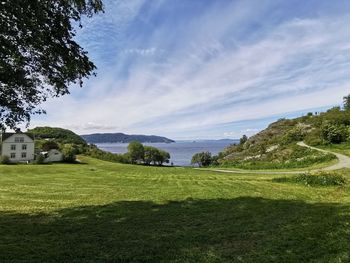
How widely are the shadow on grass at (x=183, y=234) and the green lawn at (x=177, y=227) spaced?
0.07 ft

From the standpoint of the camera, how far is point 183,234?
856cm

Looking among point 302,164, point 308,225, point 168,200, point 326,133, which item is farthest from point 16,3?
point 326,133

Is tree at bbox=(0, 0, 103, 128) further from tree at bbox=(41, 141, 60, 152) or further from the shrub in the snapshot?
tree at bbox=(41, 141, 60, 152)

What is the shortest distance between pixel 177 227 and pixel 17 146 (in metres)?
69.1

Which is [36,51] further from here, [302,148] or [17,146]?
[17,146]

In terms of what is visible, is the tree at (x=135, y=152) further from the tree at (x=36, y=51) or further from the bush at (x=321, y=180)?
the tree at (x=36, y=51)

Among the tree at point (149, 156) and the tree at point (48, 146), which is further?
the tree at point (149, 156)

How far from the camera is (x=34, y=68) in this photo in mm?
11469

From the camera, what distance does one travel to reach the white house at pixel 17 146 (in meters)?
68.3

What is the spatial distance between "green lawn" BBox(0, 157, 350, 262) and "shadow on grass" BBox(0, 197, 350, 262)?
0.02m

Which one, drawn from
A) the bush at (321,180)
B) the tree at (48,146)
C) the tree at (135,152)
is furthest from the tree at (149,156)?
the bush at (321,180)

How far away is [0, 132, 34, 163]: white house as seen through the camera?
6831cm

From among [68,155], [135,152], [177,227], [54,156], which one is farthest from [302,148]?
[135,152]

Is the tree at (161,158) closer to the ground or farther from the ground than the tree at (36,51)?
closer to the ground
